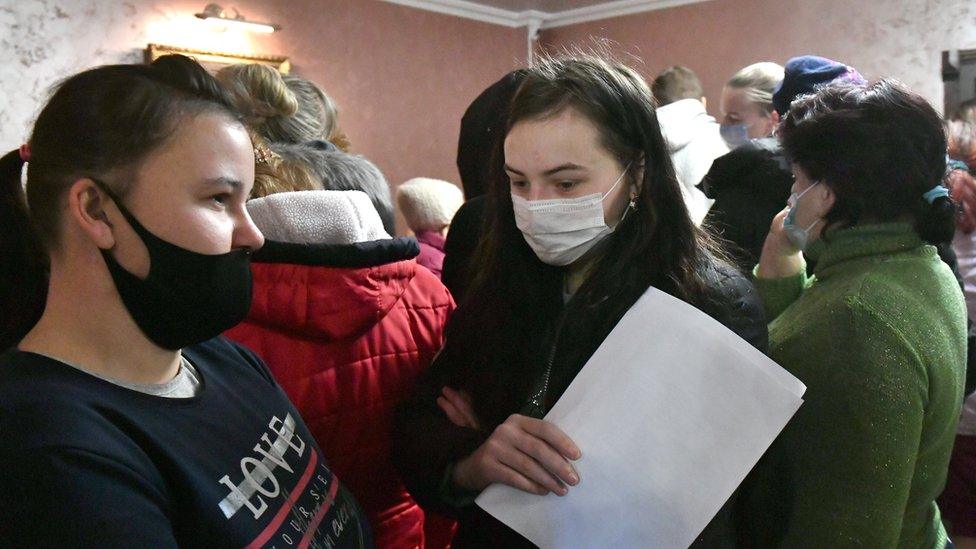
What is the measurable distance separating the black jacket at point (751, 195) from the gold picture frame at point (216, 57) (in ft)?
9.52

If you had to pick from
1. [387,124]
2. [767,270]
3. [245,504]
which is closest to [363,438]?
[245,504]

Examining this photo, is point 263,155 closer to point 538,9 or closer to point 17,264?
point 17,264

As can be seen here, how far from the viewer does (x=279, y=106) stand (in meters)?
1.74

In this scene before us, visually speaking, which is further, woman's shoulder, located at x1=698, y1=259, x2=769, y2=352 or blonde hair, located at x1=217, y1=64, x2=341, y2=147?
blonde hair, located at x1=217, y1=64, x2=341, y2=147

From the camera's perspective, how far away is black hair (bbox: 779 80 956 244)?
48.9 inches

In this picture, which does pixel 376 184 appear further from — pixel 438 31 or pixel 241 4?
pixel 438 31

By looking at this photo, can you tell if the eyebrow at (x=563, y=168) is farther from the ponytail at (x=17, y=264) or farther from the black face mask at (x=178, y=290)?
the ponytail at (x=17, y=264)

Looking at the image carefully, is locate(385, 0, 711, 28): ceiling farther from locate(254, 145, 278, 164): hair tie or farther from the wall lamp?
locate(254, 145, 278, 164): hair tie

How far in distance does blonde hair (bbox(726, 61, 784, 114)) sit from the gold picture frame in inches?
97.9

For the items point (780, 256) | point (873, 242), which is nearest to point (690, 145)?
point (780, 256)

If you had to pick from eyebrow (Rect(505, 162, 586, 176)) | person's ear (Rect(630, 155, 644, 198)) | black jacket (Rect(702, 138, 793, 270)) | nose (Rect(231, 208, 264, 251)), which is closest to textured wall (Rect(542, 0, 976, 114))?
black jacket (Rect(702, 138, 793, 270))

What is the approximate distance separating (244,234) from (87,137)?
190 millimetres

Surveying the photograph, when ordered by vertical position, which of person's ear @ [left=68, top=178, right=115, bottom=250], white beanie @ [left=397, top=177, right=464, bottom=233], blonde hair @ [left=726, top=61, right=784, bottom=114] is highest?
person's ear @ [left=68, top=178, right=115, bottom=250]

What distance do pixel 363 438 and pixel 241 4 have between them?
3.91 metres
